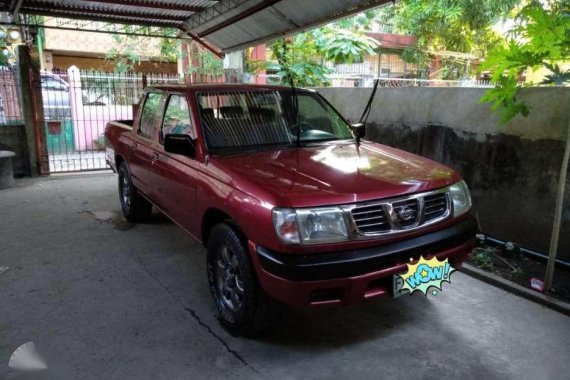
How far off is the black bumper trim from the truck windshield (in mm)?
1201

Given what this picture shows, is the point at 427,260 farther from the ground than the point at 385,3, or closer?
closer

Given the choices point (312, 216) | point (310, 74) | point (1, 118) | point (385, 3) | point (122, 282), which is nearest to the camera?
point (312, 216)

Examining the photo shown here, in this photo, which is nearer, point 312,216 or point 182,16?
point 312,216

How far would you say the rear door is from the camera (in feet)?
14.5

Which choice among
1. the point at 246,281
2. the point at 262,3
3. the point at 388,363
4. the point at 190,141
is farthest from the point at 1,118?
the point at 388,363

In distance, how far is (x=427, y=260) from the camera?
2.76 metres

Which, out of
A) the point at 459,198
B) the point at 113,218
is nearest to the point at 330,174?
the point at 459,198

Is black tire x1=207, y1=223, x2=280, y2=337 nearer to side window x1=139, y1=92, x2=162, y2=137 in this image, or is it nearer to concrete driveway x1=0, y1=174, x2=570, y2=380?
concrete driveway x1=0, y1=174, x2=570, y2=380

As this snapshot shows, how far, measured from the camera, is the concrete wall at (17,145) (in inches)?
320

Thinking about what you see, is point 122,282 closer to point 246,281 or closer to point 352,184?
point 246,281

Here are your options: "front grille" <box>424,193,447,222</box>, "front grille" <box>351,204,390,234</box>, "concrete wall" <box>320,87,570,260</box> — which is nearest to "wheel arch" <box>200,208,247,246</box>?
"front grille" <box>351,204,390,234</box>

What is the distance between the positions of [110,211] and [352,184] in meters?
4.53

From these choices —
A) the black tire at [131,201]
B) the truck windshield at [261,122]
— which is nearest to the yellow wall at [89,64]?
the black tire at [131,201]

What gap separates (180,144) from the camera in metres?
3.29
